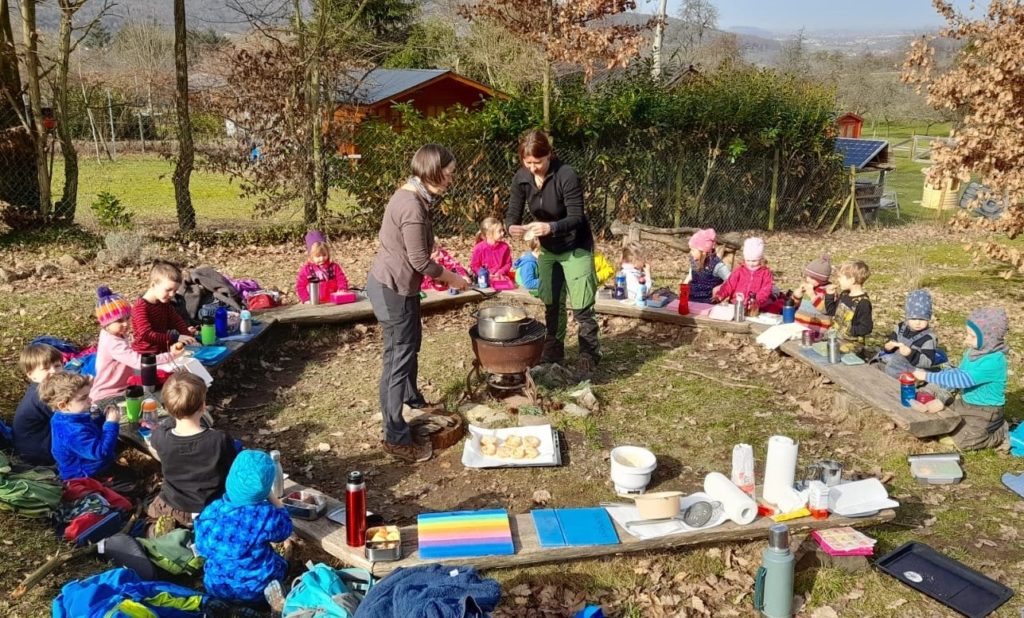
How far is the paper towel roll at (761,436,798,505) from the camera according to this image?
4441mm

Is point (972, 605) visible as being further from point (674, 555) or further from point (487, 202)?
point (487, 202)

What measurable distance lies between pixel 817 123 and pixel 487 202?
730 centimetres

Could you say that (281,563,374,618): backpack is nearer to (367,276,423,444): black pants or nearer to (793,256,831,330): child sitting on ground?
(367,276,423,444): black pants

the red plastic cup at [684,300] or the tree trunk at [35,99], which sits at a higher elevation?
the tree trunk at [35,99]

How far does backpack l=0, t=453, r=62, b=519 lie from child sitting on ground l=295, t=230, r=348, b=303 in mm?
4218

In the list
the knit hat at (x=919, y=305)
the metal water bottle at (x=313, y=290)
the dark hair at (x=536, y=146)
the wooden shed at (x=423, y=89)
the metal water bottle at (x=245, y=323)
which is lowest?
the metal water bottle at (x=245, y=323)

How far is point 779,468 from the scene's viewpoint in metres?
4.47

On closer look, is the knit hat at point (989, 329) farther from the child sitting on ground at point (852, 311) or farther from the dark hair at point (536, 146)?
the dark hair at point (536, 146)

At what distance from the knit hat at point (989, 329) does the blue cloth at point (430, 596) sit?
424cm

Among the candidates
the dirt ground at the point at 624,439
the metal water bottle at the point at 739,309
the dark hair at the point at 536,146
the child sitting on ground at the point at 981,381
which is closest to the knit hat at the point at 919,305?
the child sitting on ground at the point at 981,381

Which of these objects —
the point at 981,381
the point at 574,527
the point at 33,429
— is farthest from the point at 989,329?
the point at 33,429

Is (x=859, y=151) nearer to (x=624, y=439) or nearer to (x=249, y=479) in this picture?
(x=624, y=439)

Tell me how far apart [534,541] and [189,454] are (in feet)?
6.69

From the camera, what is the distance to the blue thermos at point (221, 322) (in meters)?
7.36
